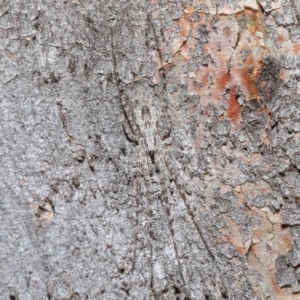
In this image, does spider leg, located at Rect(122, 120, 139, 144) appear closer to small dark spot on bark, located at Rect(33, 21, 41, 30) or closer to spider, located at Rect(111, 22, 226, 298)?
spider, located at Rect(111, 22, 226, 298)

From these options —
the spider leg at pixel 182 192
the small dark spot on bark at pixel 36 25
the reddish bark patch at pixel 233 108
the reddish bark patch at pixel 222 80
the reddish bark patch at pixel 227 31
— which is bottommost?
the spider leg at pixel 182 192

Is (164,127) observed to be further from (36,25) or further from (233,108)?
(36,25)

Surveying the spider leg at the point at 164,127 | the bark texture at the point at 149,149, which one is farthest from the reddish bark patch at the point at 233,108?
the spider leg at the point at 164,127

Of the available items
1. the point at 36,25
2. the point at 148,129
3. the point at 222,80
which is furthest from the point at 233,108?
the point at 36,25

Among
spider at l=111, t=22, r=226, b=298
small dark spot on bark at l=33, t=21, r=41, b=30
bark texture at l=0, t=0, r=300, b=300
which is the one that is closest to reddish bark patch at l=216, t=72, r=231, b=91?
bark texture at l=0, t=0, r=300, b=300

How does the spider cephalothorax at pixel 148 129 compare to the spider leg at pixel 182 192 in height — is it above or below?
above

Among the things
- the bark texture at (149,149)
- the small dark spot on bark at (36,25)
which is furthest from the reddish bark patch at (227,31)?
the small dark spot on bark at (36,25)

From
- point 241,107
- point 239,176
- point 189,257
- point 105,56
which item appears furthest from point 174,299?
point 105,56

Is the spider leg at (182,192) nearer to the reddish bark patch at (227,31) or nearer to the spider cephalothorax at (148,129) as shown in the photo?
the spider cephalothorax at (148,129)
